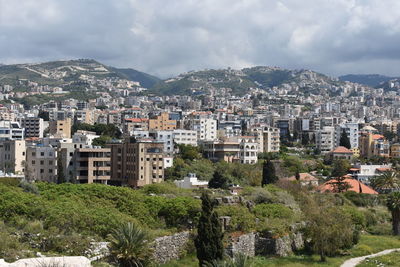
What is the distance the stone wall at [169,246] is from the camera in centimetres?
2523

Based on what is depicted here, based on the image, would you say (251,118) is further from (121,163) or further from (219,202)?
(219,202)

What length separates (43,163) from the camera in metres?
67.1

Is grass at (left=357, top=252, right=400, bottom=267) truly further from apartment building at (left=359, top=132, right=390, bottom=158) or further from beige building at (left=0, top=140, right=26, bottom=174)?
apartment building at (left=359, top=132, right=390, bottom=158)

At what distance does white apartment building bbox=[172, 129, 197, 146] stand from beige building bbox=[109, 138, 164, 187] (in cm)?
3489

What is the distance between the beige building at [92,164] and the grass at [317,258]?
1357 inches

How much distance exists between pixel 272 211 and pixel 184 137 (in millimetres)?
71844

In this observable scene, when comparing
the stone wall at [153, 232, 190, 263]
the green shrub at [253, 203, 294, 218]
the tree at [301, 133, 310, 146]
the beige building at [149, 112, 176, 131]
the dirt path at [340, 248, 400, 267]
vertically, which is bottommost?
the dirt path at [340, 248, 400, 267]

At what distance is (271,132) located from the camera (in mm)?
110188

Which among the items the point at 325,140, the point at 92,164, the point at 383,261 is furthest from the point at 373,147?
the point at 383,261

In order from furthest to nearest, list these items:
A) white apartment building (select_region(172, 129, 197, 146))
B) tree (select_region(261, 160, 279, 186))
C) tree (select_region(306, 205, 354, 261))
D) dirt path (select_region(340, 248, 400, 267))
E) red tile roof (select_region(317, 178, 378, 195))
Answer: white apartment building (select_region(172, 129, 197, 146)) → red tile roof (select_region(317, 178, 378, 195)) → tree (select_region(261, 160, 279, 186)) → tree (select_region(306, 205, 354, 261)) → dirt path (select_region(340, 248, 400, 267))

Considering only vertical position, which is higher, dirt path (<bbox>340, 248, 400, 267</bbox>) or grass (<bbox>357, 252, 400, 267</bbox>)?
grass (<bbox>357, 252, 400, 267</bbox>)

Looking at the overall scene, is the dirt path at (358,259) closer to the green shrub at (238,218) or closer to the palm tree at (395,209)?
the green shrub at (238,218)

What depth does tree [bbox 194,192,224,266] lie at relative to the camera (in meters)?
24.2

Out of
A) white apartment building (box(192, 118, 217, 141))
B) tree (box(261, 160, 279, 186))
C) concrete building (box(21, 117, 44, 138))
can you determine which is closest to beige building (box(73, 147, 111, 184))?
tree (box(261, 160, 279, 186))
